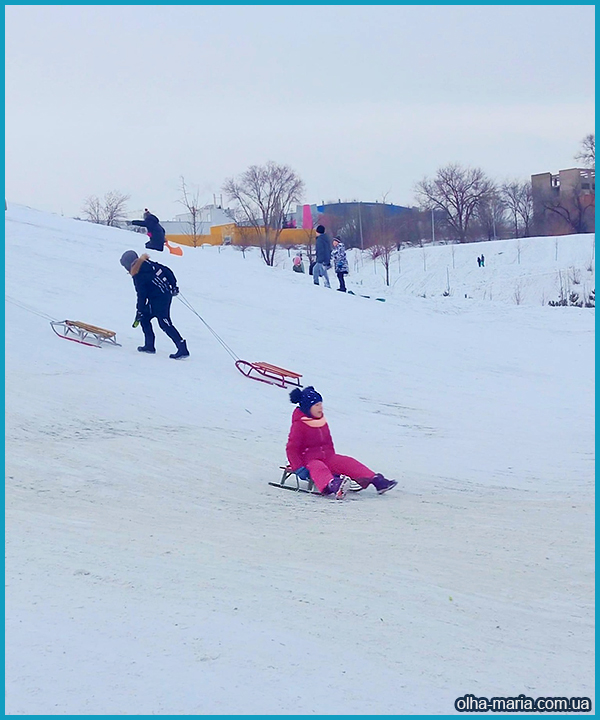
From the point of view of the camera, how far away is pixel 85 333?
14.0 meters

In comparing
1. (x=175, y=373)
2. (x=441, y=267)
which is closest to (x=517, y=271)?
(x=441, y=267)

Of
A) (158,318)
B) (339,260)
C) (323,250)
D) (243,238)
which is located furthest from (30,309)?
(243,238)

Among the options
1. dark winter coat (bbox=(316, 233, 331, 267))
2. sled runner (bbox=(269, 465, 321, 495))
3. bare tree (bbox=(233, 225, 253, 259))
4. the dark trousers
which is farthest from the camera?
bare tree (bbox=(233, 225, 253, 259))

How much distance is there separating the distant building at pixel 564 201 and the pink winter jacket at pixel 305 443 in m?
57.1

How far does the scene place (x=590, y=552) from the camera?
6.12 metres

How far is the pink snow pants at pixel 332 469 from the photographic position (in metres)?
7.93

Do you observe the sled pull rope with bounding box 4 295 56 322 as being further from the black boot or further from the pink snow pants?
the pink snow pants

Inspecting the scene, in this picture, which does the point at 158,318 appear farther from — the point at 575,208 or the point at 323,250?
the point at 575,208

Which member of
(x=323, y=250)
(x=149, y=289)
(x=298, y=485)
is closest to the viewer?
(x=298, y=485)

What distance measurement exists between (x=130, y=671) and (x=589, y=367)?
14.0 m

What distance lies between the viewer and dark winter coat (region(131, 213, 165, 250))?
2027 centimetres

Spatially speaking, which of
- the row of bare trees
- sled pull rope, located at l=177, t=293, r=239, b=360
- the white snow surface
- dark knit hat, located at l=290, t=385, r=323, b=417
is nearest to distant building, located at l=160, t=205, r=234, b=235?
the row of bare trees

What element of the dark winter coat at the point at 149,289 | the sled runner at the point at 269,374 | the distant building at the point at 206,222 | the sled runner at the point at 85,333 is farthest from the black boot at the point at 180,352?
the distant building at the point at 206,222

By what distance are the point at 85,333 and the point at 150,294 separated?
4.72 ft
